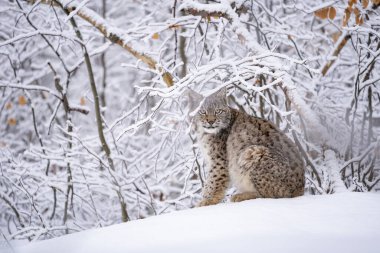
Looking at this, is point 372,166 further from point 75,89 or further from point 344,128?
point 75,89

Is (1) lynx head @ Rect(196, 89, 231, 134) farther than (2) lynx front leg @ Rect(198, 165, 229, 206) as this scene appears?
Yes

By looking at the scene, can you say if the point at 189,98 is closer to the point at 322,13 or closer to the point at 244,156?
the point at 244,156

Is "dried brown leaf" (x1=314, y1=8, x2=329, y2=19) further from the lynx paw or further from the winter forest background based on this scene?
the lynx paw

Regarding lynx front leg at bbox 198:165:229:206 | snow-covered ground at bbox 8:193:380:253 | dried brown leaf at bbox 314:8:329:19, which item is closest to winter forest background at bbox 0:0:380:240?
dried brown leaf at bbox 314:8:329:19

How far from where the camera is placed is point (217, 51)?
A: 4383 mm

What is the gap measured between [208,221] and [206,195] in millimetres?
1370

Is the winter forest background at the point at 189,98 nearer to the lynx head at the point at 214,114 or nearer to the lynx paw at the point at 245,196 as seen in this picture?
the lynx head at the point at 214,114

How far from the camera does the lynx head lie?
14.5 ft

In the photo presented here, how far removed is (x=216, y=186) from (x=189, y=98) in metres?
0.93

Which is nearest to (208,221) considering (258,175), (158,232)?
(158,232)

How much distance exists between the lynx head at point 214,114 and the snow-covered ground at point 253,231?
127 cm

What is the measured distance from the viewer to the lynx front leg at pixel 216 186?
416cm

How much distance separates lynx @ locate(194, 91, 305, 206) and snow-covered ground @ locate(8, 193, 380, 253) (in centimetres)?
54

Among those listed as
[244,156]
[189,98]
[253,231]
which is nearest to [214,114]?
[189,98]
